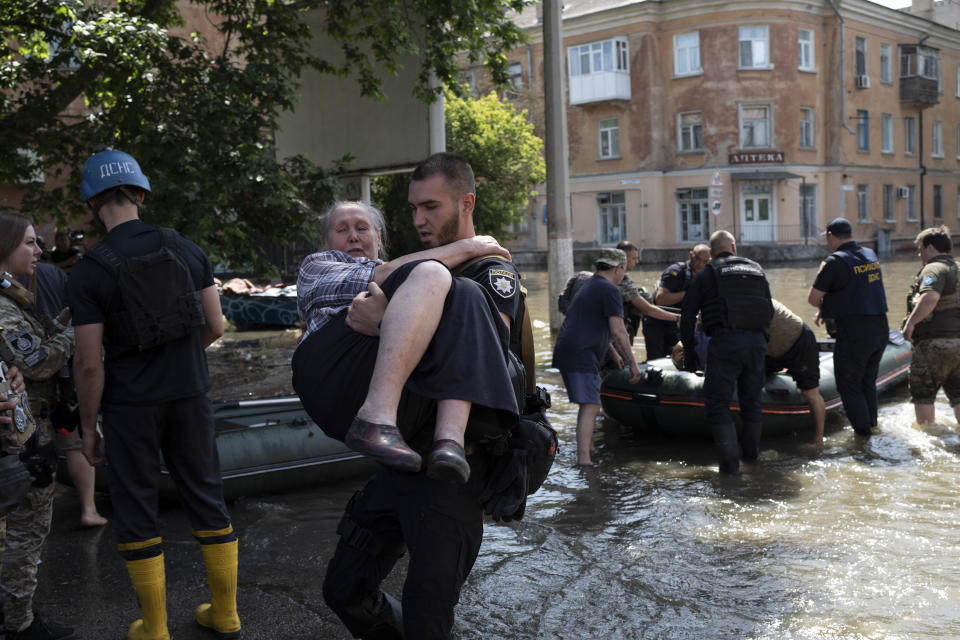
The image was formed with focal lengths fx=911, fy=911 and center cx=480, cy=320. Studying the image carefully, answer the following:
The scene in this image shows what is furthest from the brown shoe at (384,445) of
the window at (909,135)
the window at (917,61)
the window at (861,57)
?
the window at (909,135)

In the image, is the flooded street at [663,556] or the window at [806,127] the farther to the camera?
the window at [806,127]

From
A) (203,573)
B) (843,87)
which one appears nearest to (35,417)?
(203,573)

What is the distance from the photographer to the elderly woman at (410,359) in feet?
8.23

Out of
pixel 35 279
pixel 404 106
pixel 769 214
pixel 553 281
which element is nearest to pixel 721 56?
pixel 769 214

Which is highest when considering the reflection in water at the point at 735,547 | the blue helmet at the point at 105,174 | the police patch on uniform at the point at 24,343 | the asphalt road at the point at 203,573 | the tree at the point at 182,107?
the tree at the point at 182,107

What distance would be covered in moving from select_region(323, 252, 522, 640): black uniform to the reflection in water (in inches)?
56.6

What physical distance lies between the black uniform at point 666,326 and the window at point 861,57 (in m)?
34.9

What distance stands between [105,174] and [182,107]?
6.76 metres

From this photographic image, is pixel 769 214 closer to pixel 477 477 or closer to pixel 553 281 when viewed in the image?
pixel 553 281

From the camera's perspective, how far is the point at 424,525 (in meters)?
2.69

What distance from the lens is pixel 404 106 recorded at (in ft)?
41.1

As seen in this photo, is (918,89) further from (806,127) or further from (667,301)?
(667,301)

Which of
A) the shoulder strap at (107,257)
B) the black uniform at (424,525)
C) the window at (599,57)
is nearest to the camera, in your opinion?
the black uniform at (424,525)

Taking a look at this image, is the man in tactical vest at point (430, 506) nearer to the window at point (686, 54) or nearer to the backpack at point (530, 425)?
the backpack at point (530, 425)
